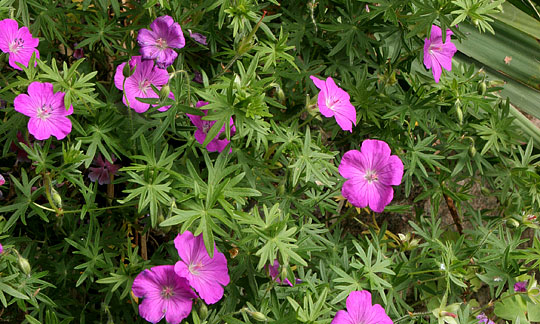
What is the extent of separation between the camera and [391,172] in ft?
5.29

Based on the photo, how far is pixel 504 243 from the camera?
5.94 feet

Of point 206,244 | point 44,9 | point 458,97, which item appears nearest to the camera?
point 206,244

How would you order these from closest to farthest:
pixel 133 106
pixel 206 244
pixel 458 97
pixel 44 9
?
Result: pixel 206 244 < pixel 133 106 < pixel 44 9 < pixel 458 97

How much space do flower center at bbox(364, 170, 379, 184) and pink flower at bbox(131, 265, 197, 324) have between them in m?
0.53

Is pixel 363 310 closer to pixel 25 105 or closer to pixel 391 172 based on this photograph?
pixel 391 172

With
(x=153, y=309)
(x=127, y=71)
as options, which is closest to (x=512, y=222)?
(x=153, y=309)

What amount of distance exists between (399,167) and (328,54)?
1.36 ft

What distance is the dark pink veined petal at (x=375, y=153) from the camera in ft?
5.35

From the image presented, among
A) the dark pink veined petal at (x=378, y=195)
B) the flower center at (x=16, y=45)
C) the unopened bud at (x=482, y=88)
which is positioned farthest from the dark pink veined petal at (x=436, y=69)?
the flower center at (x=16, y=45)

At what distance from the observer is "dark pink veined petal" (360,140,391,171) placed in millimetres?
1632

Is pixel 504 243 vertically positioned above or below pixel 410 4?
below

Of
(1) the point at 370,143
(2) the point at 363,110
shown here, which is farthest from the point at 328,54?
(1) the point at 370,143

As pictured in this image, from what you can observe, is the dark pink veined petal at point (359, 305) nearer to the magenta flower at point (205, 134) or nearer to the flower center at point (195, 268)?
the flower center at point (195, 268)

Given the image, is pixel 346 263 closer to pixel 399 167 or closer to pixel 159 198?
pixel 399 167
